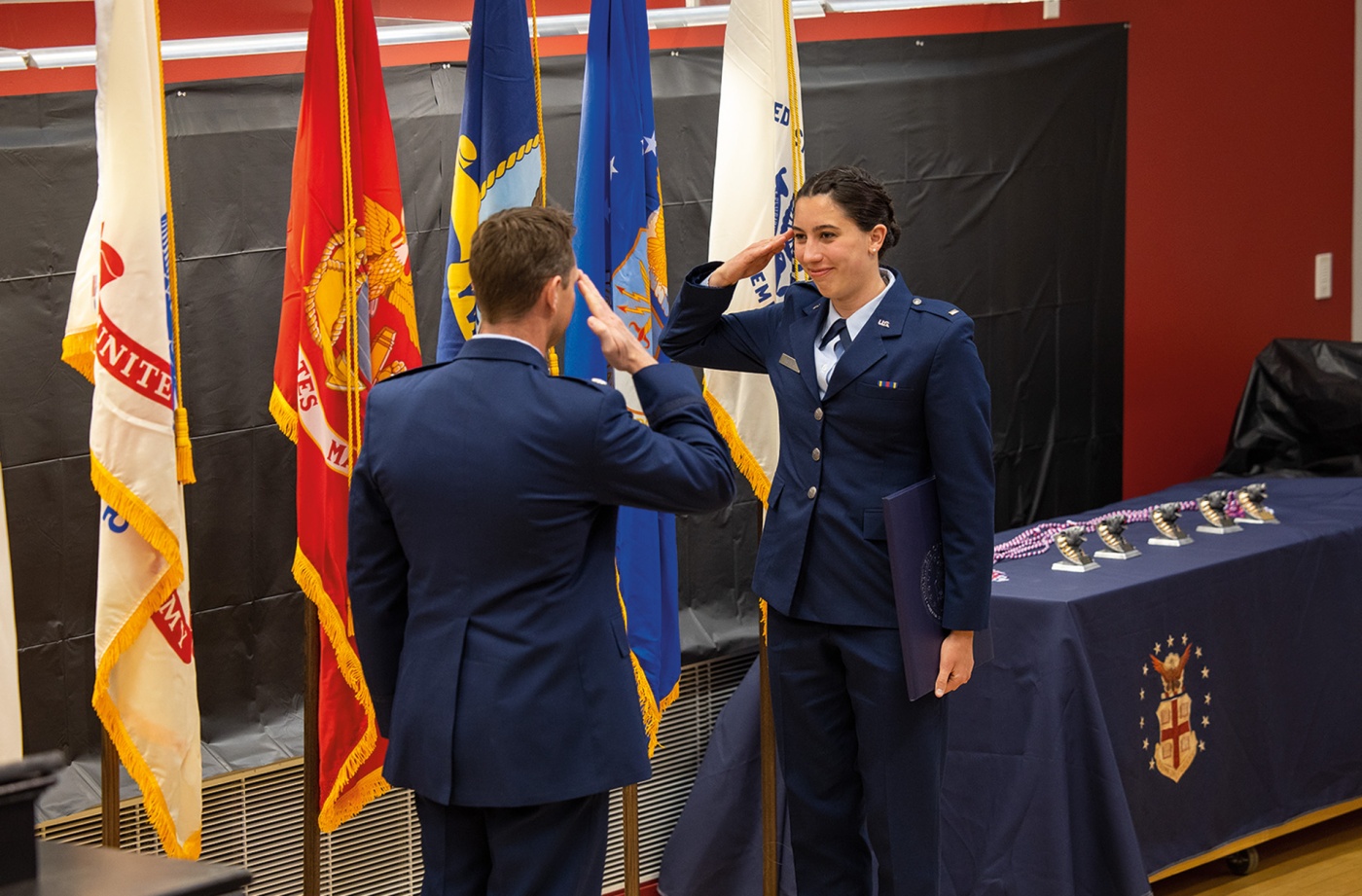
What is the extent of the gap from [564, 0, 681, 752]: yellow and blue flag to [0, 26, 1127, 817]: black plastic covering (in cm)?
46

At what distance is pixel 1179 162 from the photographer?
15.0 feet

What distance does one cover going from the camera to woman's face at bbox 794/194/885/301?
2.38m

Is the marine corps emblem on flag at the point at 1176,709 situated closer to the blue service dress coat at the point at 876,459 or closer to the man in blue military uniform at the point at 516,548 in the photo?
the blue service dress coat at the point at 876,459

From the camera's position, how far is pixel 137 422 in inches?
91.3

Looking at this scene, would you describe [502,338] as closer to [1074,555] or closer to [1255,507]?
[1074,555]

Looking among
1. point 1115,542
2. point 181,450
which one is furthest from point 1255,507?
point 181,450

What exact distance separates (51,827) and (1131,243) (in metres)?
3.20

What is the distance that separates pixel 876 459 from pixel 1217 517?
1599 millimetres

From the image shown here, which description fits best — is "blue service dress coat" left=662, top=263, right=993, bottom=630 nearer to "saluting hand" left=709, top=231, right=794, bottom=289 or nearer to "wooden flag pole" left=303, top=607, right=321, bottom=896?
"saluting hand" left=709, top=231, right=794, bottom=289

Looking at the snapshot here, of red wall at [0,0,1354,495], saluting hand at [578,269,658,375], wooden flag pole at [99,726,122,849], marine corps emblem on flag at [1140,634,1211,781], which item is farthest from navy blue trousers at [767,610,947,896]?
red wall at [0,0,1354,495]

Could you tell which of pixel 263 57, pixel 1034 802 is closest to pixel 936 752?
pixel 1034 802

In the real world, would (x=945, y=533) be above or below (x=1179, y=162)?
below

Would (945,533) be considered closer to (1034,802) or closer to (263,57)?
(1034,802)

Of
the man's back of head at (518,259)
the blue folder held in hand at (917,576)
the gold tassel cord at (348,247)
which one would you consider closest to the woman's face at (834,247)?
the blue folder held in hand at (917,576)
